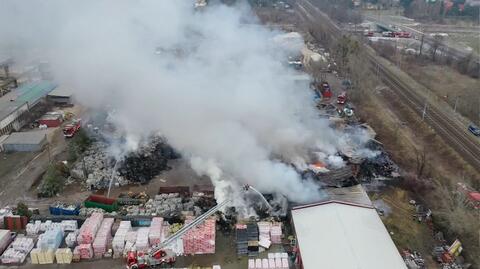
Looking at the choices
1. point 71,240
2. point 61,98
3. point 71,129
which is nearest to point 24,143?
point 71,129

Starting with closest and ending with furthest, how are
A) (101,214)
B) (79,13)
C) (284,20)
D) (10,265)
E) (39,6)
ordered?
(10,265), (101,214), (79,13), (39,6), (284,20)

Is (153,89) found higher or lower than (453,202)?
higher

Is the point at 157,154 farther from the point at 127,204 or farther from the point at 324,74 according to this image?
the point at 324,74

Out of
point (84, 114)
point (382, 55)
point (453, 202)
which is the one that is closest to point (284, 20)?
point (382, 55)

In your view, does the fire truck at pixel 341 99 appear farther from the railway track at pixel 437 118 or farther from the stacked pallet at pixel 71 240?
the stacked pallet at pixel 71 240

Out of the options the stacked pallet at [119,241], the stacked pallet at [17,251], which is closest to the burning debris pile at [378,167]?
the stacked pallet at [119,241]

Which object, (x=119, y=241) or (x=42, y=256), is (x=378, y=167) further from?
(x=42, y=256)

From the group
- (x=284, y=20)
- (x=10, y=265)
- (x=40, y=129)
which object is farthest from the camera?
(x=284, y=20)
